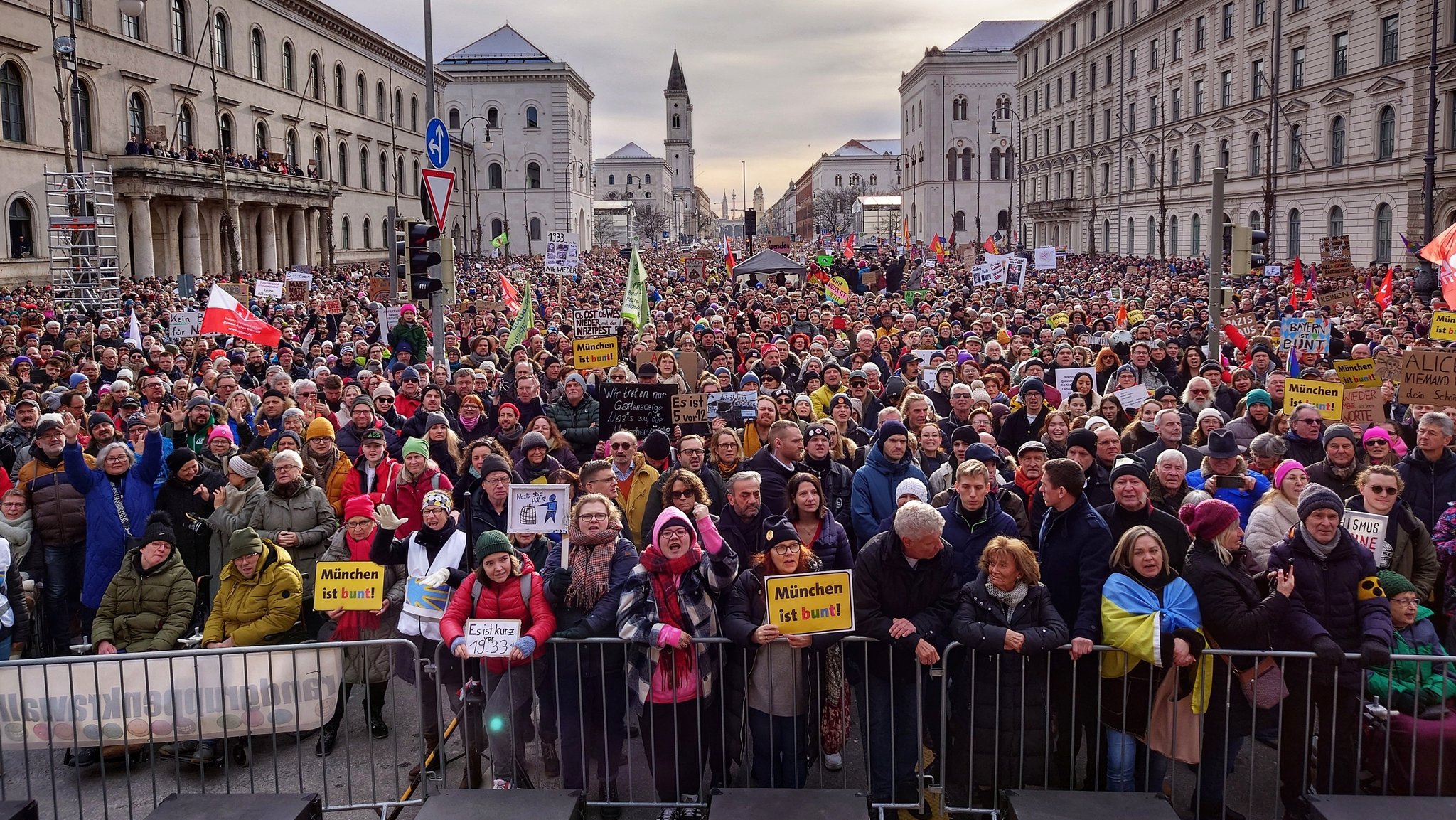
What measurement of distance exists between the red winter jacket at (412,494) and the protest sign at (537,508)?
1.02 m

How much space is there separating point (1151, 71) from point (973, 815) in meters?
62.0

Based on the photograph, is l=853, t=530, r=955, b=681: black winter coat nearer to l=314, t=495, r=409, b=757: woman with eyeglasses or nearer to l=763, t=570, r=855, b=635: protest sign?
l=763, t=570, r=855, b=635: protest sign

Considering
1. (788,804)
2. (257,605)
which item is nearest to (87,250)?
(257,605)

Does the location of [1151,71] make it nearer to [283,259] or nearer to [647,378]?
[283,259]

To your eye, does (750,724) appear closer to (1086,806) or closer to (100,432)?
(1086,806)

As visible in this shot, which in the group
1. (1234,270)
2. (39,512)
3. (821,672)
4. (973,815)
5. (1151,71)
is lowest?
(973,815)

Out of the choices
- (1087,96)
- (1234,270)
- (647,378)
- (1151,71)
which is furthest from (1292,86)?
(647,378)

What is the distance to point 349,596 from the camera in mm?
6410

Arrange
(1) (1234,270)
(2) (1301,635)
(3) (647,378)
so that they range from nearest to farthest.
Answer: (2) (1301,635) → (3) (647,378) → (1) (1234,270)

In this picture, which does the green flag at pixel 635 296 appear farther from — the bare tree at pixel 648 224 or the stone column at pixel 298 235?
the bare tree at pixel 648 224

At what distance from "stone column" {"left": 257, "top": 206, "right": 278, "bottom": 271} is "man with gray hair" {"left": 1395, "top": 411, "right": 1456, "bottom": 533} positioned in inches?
1918

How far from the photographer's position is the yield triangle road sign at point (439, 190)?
12617 mm

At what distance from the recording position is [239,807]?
4.90 metres

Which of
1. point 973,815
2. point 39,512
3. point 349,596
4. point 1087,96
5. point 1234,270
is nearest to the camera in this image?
point 973,815
